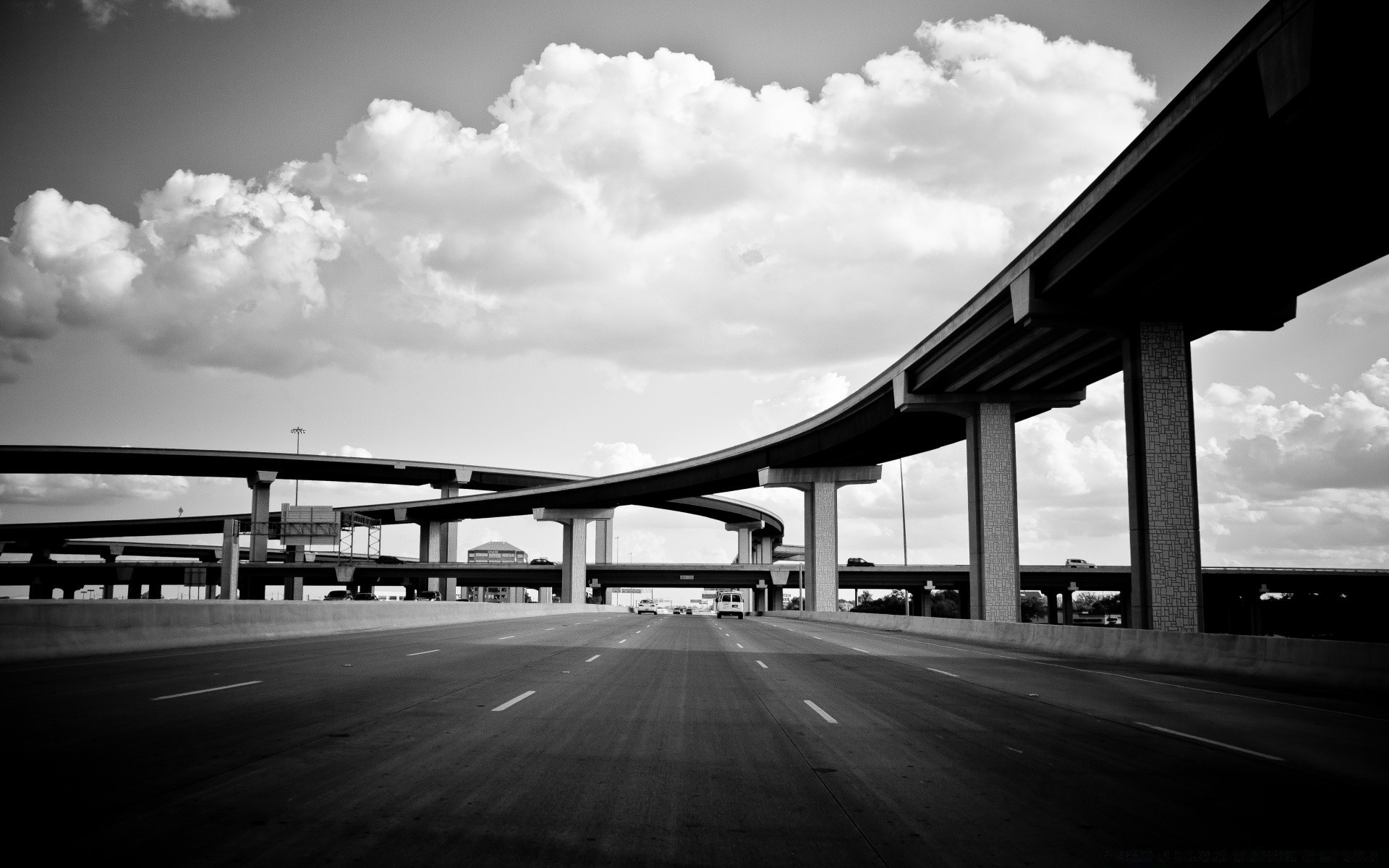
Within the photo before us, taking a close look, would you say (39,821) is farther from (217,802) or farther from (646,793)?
(646,793)

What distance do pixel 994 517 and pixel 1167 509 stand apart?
15.1 metres

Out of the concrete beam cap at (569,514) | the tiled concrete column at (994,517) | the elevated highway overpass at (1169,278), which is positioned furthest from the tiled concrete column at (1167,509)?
the concrete beam cap at (569,514)

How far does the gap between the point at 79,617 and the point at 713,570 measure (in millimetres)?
95244

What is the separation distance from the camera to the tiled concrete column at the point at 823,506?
72.4 metres

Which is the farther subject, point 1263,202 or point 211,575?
point 211,575

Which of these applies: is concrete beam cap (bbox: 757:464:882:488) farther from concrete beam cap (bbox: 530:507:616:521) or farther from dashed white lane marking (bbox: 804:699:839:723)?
dashed white lane marking (bbox: 804:699:839:723)

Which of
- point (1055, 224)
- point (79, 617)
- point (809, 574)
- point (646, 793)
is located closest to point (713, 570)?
point (809, 574)

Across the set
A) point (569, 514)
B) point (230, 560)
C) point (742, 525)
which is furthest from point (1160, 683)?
point (742, 525)

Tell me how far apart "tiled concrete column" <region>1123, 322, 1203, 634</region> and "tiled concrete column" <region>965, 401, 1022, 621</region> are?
46.2 feet

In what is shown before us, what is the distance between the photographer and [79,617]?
62.9 feet

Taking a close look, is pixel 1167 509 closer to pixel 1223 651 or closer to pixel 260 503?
pixel 1223 651

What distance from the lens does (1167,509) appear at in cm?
3028

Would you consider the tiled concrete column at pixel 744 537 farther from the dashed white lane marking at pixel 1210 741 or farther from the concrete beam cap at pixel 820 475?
the dashed white lane marking at pixel 1210 741

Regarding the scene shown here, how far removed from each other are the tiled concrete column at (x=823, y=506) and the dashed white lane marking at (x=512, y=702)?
59.0 metres
